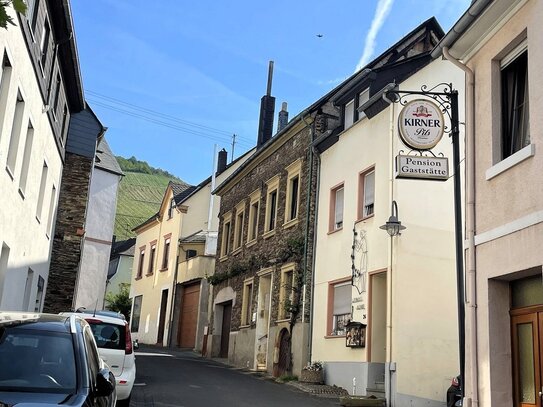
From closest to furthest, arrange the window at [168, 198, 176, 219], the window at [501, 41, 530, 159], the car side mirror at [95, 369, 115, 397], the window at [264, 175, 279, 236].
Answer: the car side mirror at [95, 369, 115, 397], the window at [501, 41, 530, 159], the window at [264, 175, 279, 236], the window at [168, 198, 176, 219]

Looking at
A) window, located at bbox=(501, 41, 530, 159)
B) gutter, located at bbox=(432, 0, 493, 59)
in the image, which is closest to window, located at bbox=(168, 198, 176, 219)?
gutter, located at bbox=(432, 0, 493, 59)

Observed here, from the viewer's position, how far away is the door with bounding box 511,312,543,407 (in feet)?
27.3

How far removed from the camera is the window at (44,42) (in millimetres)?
16986

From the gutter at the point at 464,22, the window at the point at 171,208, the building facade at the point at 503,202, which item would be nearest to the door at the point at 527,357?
the building facade at the point at 503,202

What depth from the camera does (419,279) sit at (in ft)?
51.2

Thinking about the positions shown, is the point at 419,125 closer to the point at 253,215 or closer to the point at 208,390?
the point at 208,390

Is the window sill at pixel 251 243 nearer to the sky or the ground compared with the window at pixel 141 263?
nearer to the ground

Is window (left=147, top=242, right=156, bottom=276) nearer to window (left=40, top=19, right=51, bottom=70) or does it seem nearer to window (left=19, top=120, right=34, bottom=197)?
window (left=40, top=19, right=51, bottom=70)

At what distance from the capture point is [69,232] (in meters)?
25.0

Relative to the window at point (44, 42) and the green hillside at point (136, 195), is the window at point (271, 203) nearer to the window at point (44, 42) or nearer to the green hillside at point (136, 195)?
the window at point (44, 42)

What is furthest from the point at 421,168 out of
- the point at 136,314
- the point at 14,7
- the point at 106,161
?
the point at 136,314

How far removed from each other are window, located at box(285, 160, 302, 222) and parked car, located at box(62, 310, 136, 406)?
10.8 meters

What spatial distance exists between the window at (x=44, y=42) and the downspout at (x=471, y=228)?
35.5 ft

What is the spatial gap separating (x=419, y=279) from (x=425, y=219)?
1505 millimetres
